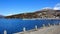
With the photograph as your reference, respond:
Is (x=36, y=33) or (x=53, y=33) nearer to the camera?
(x=36, y=33)

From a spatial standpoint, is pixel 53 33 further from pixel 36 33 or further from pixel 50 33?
pixel 36 33

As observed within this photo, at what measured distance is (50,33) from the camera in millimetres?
18969

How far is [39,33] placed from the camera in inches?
721

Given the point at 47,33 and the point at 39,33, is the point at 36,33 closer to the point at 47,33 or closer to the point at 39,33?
the point at 39,33

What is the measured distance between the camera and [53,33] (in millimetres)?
19156

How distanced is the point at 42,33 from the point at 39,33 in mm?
406

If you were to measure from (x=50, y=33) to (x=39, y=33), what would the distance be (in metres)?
1.50

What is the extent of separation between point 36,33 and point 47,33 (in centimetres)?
166

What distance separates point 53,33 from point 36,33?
241 cm

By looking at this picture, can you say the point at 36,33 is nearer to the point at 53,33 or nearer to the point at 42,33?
the point at 42,33

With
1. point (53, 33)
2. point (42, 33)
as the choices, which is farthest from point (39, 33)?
point (53, 33)

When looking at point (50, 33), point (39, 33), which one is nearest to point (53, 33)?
point (50, 33)

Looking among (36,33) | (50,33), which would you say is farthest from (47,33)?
(36,33)

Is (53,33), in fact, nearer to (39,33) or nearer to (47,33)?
(47,33)
